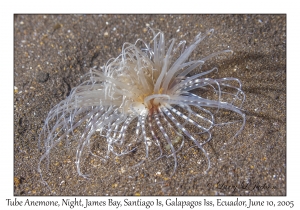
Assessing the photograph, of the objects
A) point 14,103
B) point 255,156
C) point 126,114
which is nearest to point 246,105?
point 255,156

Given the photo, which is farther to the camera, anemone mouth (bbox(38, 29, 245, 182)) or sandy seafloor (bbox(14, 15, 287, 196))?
anemone mouth (bbox(38, 29, 245, 182))

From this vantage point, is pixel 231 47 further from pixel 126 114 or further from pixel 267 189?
pixel 267 189

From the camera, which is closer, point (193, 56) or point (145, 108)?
point (145, 108)

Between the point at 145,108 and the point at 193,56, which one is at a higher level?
the point at 193,56

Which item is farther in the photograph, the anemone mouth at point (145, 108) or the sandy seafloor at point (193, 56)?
the anemone mouth at point (145, 108)
